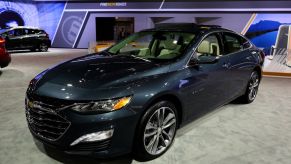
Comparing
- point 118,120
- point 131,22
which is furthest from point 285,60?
point 131,22

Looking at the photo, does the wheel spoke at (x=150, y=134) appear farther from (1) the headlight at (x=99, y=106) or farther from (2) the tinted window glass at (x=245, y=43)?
(2) the tinted window glass at (x=245, y=43)

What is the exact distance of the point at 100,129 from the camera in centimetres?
234

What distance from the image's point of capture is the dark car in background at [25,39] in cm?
1315

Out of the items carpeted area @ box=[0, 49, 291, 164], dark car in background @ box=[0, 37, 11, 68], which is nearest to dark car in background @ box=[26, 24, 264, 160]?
carpeted area @ box=[0, 49, 291, 164]

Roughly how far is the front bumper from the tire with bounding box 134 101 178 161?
13 cm

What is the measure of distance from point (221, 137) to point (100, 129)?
169cm

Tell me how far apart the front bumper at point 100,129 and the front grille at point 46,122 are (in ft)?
0.15

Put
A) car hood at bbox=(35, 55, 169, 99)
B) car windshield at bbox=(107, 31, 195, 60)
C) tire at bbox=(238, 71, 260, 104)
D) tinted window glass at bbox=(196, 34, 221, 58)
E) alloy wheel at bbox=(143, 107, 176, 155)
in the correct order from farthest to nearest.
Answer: tire at bbox=(238, 71, 260, 104)
tinted window glass at bbox=(196, 34, 221, 58)
car windshield at bbox=(107, 31, 195, 60)
alloy wheel at bbox=(143, 107, 176, 155)
car hood at bbox=(35, 55, 169, 99)

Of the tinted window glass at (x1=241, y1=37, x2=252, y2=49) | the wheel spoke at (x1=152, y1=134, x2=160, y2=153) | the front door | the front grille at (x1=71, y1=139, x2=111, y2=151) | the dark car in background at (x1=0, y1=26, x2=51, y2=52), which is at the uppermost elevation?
the tinted window glass at (x1=241, y1=37, x2=252, y2=49)

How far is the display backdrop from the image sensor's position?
47.5 ft

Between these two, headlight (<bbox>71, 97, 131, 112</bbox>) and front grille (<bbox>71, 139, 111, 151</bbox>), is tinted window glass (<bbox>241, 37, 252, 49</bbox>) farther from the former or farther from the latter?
front grille (<bbox>71, 139, 111, 151</bbox>)

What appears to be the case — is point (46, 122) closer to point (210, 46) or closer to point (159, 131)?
point (159, 131)

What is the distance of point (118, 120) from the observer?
2.37 m

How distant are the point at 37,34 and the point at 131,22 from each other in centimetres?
546
